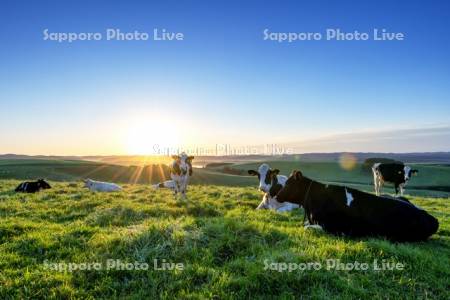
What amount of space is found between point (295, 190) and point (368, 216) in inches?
94.4

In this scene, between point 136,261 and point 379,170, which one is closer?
point 136,261

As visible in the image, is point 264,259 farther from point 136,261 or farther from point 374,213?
point 374,213

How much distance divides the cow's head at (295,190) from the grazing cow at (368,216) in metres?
0.75

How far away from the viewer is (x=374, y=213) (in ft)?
29.2

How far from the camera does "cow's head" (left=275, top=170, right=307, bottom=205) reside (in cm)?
1070

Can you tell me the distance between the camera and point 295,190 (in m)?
10.8

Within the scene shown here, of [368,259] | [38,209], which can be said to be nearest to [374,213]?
[368,259]

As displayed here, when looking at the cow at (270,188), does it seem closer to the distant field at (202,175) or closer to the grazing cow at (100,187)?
the grazing cow at (100,187)

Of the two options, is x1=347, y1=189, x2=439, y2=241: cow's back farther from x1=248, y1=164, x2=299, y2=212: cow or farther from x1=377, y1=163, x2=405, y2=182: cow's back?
x1=377, y1=163, x2=405, y2=182: cow's back

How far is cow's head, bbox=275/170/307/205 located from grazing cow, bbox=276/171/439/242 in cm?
75

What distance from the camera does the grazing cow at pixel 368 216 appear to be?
8.65m

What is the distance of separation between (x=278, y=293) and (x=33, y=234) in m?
6.27

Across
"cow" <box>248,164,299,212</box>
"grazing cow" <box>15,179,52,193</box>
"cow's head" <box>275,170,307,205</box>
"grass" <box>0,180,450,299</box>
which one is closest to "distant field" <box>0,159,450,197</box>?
"grazing cow" <box>15,179,52,193</box>

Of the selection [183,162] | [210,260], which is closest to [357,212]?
[210,260]
